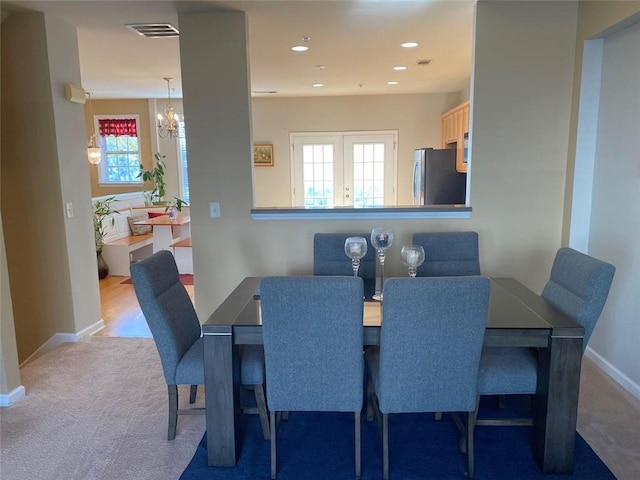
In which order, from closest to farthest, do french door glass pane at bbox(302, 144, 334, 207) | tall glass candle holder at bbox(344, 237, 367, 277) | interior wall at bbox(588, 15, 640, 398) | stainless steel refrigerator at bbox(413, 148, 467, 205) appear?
tall glass candle holder at bbox(344, 237, 367, 277), interior wall at bbox(588, 15, 640, 398), stainless steel refrigerator at bbox(413, 148, 467, 205), french door glass pane at bbox(302, 144, 334, 207)

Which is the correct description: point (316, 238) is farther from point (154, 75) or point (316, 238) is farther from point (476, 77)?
point (154, 75)

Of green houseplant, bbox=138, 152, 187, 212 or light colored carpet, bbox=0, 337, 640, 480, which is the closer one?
light colored carpet, bbox=0, 337, 640, 480

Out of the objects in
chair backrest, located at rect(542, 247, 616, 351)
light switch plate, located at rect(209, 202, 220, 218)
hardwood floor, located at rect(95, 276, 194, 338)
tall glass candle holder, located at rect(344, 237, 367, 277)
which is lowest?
hardwood floor, located at rect(95, 276, 194, 338)

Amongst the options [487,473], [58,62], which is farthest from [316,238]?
[58,62]

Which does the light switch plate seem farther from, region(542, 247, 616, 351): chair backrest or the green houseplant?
the green houseplant

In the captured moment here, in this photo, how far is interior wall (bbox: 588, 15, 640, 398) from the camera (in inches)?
106

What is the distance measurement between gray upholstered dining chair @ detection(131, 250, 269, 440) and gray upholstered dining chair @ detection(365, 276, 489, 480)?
0.64m

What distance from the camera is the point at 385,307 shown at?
1777 mm

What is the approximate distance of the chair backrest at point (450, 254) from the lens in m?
2.85

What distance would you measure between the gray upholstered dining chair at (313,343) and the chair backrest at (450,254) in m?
1.12

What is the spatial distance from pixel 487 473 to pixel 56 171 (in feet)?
11.3

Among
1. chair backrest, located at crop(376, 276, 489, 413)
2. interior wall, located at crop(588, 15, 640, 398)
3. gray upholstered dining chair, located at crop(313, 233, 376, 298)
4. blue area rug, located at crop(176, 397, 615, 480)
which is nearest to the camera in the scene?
chair backrest, located at crop(376, 276, 489, 413)

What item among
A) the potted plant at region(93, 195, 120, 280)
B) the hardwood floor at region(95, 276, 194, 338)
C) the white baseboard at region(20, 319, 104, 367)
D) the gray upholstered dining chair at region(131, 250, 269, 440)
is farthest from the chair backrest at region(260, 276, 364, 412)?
the potted plant at region(93, 195, 120, 280)

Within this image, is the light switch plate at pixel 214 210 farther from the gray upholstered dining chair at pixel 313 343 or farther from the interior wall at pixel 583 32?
the interior wall at pixel 583 32
